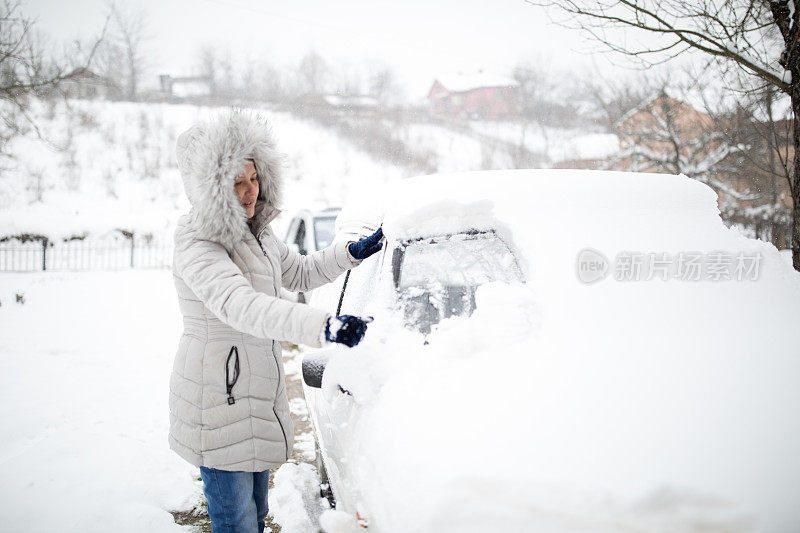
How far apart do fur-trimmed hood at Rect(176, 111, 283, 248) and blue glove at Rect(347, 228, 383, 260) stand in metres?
0.55

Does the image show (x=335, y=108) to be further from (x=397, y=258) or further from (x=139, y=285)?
(x=397, y=258)

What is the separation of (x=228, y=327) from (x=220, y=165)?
22.8 inches

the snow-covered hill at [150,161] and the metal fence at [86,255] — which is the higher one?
the snow-covered hill at [150,161]

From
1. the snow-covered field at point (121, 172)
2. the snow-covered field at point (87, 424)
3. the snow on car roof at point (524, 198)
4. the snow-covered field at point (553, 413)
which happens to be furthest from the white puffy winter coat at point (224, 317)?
the snow-covered field at point (121, 172)

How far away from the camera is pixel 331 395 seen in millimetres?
1765

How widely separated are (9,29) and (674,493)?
8505 millimetres

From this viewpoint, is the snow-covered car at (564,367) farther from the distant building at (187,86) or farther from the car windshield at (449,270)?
the distant building at (187,86)

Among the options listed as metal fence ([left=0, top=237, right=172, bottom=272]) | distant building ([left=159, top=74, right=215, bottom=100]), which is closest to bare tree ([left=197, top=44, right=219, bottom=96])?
distant building ([left=159, top=74, right=215, bottom=100])

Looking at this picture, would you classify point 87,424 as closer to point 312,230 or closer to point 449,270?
point 449,270

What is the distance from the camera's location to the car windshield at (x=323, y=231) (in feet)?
22.9

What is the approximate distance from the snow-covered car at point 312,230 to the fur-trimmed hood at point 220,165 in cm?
478

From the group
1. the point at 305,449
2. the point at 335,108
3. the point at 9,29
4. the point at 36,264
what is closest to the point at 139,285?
the point at 36,264

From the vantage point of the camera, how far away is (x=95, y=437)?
3639 millimetres

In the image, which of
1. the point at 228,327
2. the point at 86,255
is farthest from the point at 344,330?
the point at 86,255
